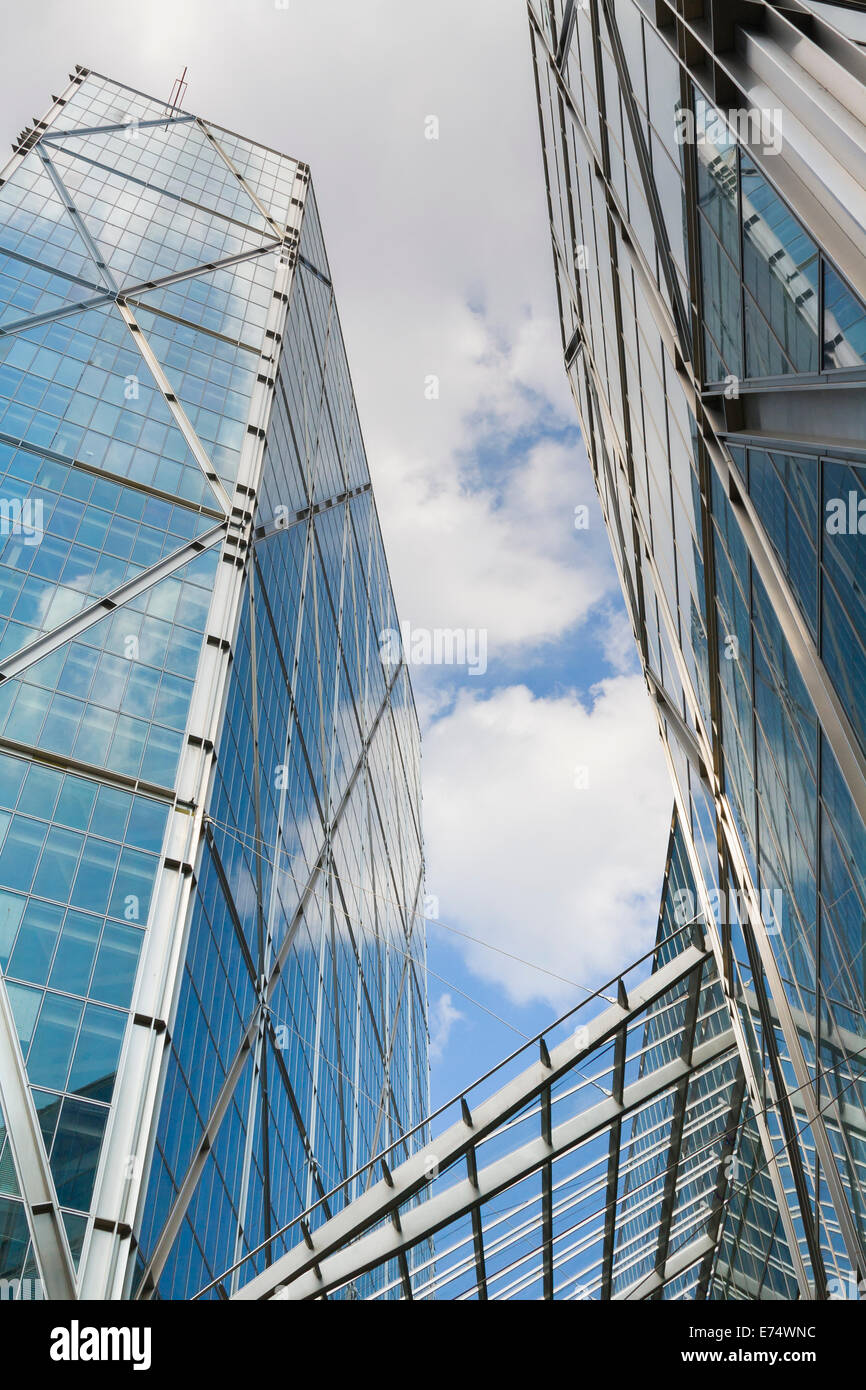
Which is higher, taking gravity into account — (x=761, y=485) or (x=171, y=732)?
(x=171, y=732)

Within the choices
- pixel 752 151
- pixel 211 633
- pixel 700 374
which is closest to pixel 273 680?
pixel 211 633

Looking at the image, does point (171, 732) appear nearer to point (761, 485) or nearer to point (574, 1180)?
point (574, 1180)

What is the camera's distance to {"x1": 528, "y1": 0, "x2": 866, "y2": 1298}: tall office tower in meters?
7.89

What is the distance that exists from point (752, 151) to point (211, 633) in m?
18.9

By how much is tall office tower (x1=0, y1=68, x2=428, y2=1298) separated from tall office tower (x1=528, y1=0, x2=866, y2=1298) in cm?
928

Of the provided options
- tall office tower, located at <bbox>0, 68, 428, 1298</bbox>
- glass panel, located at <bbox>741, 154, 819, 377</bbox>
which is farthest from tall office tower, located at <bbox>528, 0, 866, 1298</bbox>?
tall office tower, located at <bbox>0, 68, 428, 1298</bbox>

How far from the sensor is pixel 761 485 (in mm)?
10570

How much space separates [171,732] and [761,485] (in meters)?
15.4

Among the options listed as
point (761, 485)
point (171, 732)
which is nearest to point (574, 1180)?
point (171, 732)

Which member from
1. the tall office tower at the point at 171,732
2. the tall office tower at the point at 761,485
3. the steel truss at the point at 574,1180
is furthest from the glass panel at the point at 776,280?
the tall office tower at the point at 171,732

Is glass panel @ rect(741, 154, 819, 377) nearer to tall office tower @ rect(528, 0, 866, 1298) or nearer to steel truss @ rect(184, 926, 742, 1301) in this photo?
tall office tower @ rect(528, 0, 866, 1298)

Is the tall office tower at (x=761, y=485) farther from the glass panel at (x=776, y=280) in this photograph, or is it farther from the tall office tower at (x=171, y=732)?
the tall office tower at (x=171, y=732)

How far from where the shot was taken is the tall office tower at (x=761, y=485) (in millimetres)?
7887
